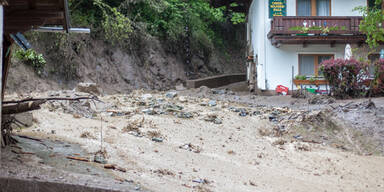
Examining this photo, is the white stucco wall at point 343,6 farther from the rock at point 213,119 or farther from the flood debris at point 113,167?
the flood debris at point 113,167

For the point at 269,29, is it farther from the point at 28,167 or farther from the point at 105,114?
the point at 28,167

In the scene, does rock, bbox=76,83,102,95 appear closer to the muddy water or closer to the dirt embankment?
the dirt embankment

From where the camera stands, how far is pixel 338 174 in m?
9.45

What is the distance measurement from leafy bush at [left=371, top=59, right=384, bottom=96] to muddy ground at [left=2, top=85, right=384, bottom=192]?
6.72 ft

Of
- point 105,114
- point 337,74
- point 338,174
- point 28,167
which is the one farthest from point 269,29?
point 28,167

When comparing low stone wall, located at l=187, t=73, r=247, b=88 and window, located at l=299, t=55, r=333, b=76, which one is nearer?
window, located at l=299, t=55, r=333, b=76

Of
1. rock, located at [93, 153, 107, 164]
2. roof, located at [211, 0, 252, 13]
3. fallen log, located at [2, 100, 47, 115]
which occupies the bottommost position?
rock, located at [93, 153, 107, 164]

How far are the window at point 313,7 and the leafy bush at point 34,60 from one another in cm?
1263

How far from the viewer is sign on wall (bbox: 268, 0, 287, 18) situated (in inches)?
808

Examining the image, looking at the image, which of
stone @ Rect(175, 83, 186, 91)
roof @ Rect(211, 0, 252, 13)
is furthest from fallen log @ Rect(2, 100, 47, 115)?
roof @ Rect(211, 0, 252, 13)

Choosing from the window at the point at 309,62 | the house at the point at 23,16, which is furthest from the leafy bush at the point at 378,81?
the house at the point at 23,16

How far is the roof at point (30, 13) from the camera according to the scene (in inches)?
261

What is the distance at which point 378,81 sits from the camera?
57.4ft

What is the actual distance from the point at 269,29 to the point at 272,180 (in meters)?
13.5
